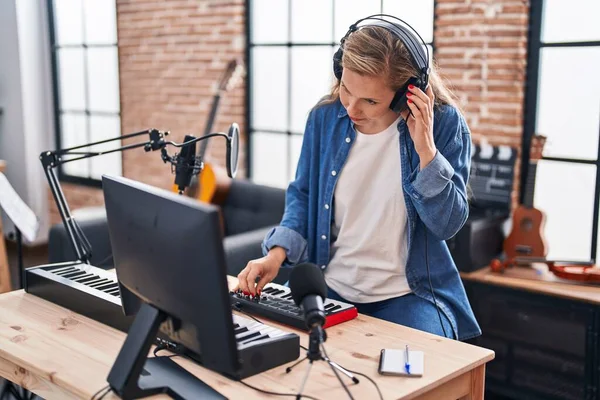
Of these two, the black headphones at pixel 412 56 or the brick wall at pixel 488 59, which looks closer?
the black headphones at pixel 412 56

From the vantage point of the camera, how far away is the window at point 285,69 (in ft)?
13.7

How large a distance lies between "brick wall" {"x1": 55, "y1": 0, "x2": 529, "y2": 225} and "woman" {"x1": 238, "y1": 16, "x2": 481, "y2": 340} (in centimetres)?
140

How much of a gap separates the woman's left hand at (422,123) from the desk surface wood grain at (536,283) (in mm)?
1335

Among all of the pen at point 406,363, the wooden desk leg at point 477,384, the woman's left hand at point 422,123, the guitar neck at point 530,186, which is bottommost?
the wooden desk leg at point 477,384

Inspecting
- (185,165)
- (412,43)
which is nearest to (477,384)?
(412,43)

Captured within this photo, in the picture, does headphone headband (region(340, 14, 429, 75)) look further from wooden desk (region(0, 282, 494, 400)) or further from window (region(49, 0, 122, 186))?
window (region(49, 0, 122, 186))

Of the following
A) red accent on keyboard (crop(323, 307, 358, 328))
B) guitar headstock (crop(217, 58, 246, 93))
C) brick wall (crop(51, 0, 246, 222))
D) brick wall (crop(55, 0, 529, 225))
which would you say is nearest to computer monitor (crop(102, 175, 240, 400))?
red accent on keyboard (crop(323, 307, 358, 328))

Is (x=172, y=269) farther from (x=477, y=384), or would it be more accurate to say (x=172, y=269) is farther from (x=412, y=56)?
(x=412, y=56)

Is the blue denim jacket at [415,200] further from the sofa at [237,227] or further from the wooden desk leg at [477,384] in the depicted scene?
the sofa at [237,227]

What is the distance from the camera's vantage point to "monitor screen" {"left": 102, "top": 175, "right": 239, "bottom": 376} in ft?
4.14

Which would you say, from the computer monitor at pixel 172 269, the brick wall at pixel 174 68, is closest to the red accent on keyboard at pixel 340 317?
the computer monitor at pixel 172 269

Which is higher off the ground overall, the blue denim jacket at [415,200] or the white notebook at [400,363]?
the blue denim jacket at [415,200]

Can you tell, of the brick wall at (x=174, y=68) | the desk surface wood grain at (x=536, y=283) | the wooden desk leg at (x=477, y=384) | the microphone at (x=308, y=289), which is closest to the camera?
the microphone at (x=308, y=289)

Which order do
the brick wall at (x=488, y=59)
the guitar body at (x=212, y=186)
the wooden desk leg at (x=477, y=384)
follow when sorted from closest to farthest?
1. the wooden desk leg at (x=477, y=384)
2. the brick wall at (x=488, y=59)
3. the guitar body at (x=212, y=186)
